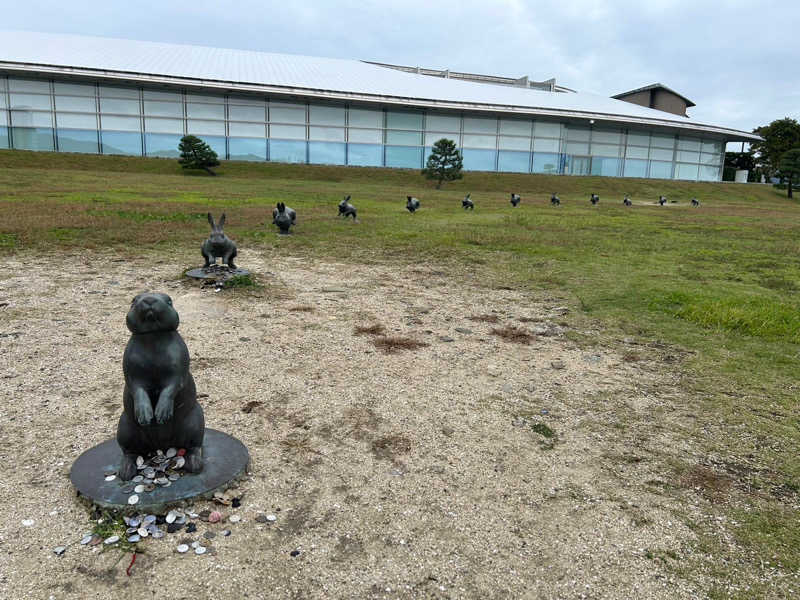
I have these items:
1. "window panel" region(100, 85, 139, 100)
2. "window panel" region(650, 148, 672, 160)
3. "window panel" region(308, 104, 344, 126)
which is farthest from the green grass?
"window panel" region(650, 148, 672, 160)

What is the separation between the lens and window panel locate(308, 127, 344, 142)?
4500cm

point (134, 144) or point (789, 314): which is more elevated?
point (134, 144)

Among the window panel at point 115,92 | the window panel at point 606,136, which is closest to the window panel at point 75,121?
the window panel at point 115,92

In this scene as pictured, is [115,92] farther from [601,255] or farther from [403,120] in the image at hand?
[601,255]

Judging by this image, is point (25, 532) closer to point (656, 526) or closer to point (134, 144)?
point (656, 526)

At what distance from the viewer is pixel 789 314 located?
7102mm

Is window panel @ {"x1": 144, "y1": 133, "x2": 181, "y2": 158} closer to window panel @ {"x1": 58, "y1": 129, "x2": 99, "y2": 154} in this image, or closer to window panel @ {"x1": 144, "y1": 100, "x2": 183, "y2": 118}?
window panel @ {"x1": 144, "y1": 100, "x2": 183, "y2": 118}

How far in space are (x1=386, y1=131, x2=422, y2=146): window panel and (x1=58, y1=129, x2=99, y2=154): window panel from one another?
74.3 feet

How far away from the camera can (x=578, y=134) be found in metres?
51.6

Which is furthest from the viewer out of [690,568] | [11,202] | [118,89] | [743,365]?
[118,89]

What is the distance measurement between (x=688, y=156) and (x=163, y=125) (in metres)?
48.4

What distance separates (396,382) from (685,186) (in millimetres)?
→ 50814

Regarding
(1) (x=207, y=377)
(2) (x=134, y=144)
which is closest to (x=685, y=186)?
(2) (x=134, y=144)

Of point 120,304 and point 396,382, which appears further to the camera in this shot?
point 120,304
